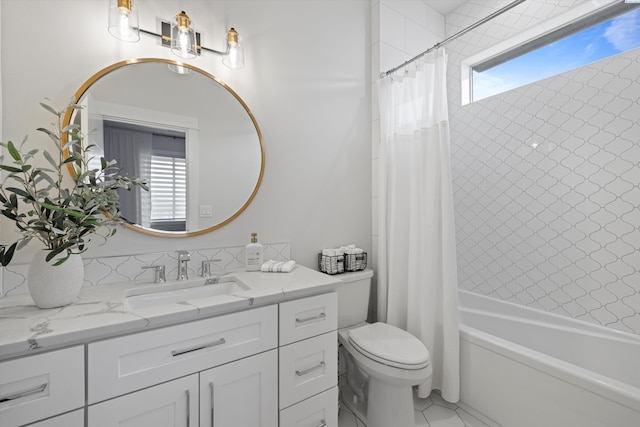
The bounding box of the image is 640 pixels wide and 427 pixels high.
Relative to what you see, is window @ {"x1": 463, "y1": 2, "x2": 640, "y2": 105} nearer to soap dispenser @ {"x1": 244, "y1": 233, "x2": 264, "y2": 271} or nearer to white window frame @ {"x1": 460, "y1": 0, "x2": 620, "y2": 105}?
white window frame @ {"x1": 460, "y1": 0, "x2": 620, "y2": 105}

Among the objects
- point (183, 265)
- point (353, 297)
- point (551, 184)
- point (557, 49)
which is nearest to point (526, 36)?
point (557, 49)

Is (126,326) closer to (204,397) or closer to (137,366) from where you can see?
(137,366)

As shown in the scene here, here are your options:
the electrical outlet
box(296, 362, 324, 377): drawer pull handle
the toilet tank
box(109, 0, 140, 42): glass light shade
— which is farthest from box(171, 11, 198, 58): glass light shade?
box(296, 362, 324, 377): drawer pull handle

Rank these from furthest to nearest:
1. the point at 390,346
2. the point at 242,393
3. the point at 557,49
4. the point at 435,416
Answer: the point at 557,49
the point at 435,416
the point at 390,346
the point at 242,393

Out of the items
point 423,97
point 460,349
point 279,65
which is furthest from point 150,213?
point 460,349

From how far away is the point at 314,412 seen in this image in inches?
48.3

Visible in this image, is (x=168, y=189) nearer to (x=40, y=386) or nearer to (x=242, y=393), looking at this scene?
(x=40, y=386)

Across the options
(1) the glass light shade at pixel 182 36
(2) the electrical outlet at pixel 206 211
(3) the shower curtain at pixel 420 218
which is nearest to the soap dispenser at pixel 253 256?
(2) the electrical outlet at pixel 206 211

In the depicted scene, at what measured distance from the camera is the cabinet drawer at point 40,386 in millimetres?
691

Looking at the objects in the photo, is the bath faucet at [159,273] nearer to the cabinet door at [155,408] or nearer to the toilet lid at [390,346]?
the cabinet door at [155,408]

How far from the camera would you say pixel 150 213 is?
1317 millimetres

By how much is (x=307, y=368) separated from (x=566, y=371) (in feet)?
3.85

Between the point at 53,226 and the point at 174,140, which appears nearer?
the point at 53,226

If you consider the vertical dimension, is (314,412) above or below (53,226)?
below
